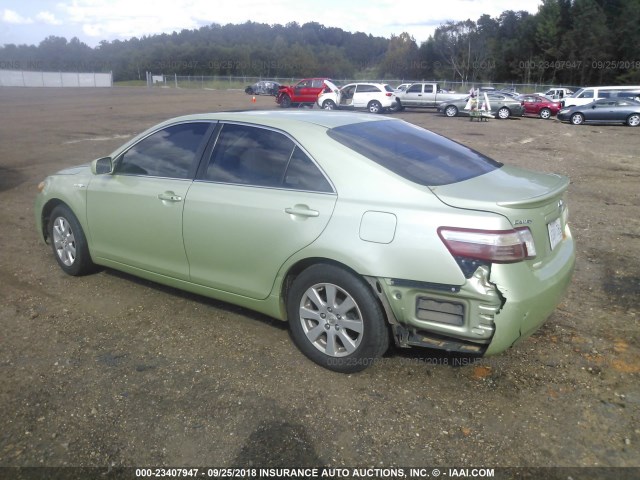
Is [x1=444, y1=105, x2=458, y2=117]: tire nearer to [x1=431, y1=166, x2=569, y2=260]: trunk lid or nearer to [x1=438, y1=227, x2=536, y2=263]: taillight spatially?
[x1=431, y1=166, x2=569, y2=260]: trunk lid

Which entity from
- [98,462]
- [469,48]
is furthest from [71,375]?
[469,48]

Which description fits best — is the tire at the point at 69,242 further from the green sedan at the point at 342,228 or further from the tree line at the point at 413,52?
the tree line at the point at 413,52

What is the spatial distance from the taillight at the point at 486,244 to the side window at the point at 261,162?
2.86 feet

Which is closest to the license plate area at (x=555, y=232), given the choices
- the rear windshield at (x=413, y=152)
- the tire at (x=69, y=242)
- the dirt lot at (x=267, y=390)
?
the rear windshield at (x=413, y=152)

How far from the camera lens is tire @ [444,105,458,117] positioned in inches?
1194

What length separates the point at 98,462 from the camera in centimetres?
278

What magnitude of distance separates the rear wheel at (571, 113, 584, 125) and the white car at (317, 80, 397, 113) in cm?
939

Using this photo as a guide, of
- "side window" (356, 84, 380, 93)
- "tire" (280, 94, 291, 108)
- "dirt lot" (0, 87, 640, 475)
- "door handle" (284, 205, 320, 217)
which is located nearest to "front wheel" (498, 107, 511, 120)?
"side window" (356, 84, 380, 93)

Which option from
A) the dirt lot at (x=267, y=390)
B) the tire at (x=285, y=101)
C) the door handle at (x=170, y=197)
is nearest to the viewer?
the dirt lot at (x=267, y=390)

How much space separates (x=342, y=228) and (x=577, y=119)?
1051 inches

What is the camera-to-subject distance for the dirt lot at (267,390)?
2.85 m

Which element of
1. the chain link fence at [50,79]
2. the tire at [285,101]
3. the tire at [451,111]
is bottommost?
the tire at [451,111]

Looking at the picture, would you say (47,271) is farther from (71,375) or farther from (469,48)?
(469,48)

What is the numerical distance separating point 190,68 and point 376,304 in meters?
99.6
